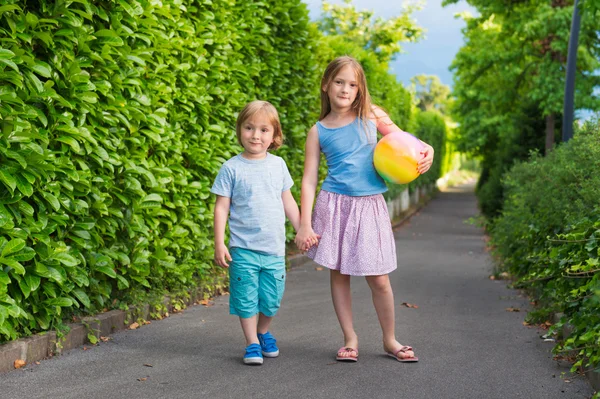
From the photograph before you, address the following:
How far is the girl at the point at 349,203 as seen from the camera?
199 inches

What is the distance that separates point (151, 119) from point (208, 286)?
87.0 inches

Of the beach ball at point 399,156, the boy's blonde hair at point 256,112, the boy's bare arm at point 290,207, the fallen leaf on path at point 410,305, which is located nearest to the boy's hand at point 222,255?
the boy's bare arm at point 290,207

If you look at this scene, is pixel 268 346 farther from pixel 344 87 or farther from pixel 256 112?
pixel 344 87

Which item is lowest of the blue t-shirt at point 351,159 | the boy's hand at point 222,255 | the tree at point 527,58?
the boy's hand at point 222,255

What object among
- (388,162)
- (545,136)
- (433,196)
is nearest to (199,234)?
(388,162)

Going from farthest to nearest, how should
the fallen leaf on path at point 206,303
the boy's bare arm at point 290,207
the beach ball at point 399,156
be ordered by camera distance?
A: the fallen leaf on path at point 206,303 → the boy's bare arm at point 290,207 → the beach ball at point 399,156

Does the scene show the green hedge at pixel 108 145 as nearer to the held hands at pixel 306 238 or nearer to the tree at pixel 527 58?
the held hands at pixel 306 238

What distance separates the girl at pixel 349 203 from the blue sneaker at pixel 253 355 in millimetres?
526

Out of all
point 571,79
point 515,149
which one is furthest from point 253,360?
point 515,149

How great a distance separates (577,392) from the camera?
4.45 m

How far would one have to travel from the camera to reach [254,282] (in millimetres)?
5078

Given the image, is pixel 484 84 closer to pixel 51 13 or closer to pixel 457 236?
pixel 457 236

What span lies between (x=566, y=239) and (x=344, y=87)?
1.92 meters

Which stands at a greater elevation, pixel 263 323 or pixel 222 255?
pixel 222 255
